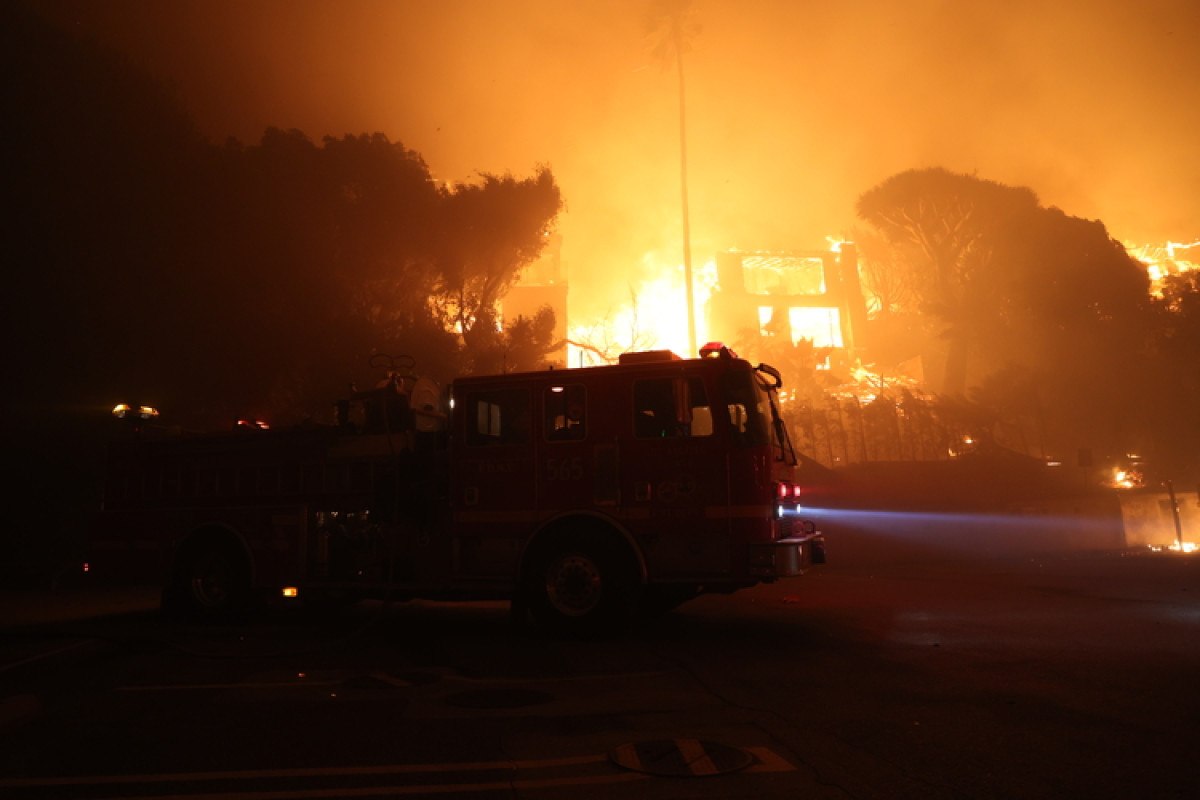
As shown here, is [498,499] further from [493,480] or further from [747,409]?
[747,409]

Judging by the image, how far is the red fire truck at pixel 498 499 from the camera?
8.15 m

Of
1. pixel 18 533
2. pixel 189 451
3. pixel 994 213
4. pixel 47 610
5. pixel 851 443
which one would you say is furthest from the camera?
pixel 994 213

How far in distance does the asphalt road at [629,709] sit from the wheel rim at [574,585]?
1.33 ft

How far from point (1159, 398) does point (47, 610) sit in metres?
44.8

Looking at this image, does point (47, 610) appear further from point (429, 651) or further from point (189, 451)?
point (429, 651)

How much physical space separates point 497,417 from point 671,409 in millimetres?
1993

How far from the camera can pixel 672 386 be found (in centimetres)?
842

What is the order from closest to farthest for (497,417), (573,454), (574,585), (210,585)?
(574,585), (573,454), (497,417), (210,585)

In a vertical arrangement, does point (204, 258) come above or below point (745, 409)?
above

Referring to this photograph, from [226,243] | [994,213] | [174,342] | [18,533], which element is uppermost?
[994,213]

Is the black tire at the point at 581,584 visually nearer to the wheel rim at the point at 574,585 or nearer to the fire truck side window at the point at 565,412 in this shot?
the wheel rim at the point at 574,585

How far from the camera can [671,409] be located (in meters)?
8.41

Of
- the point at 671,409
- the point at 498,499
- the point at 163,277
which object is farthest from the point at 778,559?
the point at 163,277

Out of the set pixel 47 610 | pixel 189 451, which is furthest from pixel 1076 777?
pixel 47 610
